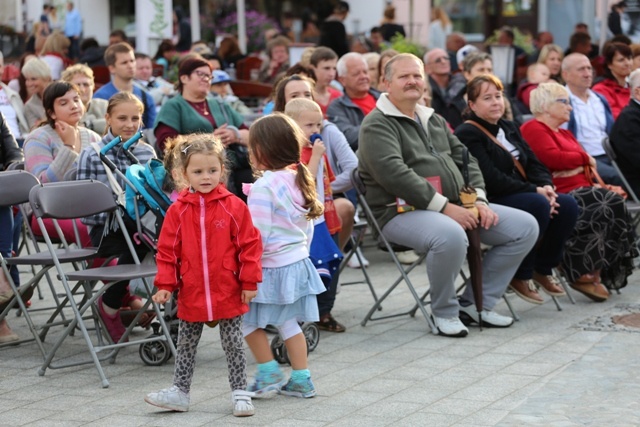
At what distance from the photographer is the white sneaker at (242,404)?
5738 millimetres

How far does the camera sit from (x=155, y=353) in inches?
272

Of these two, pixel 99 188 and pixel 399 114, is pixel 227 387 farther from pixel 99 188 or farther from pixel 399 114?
pixel 399 114

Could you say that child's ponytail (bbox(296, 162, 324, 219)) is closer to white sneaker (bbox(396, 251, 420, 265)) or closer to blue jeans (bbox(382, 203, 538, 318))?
blue jeans (bbox(382, 203, 538, 318))

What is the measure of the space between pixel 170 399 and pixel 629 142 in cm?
541

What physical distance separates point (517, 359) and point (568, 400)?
101 centimetres

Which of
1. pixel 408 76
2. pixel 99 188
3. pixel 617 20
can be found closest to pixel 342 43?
pixel 617 20

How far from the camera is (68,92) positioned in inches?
313

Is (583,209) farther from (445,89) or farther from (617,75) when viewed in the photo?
(445,89)

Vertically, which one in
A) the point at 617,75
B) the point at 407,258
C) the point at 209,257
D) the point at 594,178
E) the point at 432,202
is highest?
the point at 617,75

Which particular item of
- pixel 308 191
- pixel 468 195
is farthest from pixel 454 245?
pixel 308 191

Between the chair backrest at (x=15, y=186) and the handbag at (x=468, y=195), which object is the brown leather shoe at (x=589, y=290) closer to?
the handbag at (x=468, y=195)

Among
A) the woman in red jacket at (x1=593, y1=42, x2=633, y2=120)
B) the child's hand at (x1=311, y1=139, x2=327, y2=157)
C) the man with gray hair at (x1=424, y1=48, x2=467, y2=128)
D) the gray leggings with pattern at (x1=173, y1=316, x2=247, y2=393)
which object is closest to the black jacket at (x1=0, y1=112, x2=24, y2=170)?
the child's hand at (x1=311, y1=139, x2=327, y2=157)

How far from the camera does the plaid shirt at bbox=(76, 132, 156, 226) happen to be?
24.3ft

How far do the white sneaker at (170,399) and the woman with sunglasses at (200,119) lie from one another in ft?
10.3
